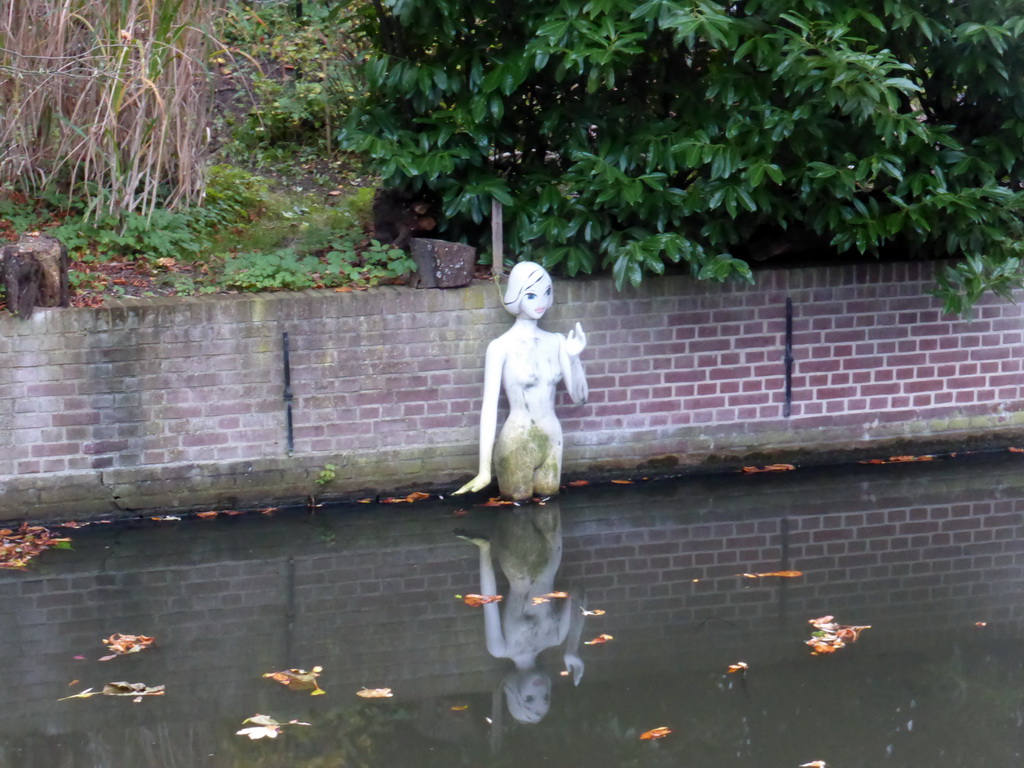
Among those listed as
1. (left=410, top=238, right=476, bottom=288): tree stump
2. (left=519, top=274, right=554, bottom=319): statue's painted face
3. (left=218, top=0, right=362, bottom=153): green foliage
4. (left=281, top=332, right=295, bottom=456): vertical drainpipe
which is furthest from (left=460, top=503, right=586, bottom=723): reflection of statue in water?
(left=218, top=0, right=362, bottom=153): green foliage

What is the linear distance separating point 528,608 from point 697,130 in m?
3.07

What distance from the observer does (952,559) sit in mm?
6301

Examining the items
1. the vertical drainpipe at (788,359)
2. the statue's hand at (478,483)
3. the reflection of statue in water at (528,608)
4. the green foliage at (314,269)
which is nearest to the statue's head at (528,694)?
the reflection of statue in water at (528,608)

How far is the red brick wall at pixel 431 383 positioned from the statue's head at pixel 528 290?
0.31 metres

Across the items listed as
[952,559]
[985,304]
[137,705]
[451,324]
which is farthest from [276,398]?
[985,304]

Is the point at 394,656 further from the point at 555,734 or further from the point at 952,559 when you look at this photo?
the point at 952,559

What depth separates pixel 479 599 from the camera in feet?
19.1

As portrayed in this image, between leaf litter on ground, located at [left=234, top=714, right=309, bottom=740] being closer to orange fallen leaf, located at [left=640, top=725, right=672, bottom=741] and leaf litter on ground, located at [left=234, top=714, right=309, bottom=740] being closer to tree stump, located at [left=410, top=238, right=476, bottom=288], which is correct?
orange fallen leaf, located at [left=640, top=725, right=672, bottom=741]

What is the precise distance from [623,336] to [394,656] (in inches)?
122

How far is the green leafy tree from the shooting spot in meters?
6.65

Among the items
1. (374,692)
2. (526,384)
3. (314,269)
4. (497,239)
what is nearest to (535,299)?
(526,384)

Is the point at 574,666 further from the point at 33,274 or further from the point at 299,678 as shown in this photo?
the point at 33,274

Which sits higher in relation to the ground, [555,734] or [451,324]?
[451,324]

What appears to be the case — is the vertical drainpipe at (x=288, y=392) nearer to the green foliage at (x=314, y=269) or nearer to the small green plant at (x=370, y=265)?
the green foliage at (x=314, y=269)
